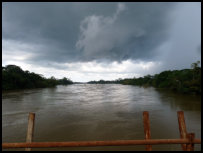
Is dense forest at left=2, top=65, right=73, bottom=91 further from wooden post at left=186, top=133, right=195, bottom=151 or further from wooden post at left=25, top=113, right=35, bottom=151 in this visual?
wooden post at left=186, top=133, right=195, bottom=151

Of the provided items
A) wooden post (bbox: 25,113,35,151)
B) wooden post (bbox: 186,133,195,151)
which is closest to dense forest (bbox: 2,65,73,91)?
wooden post (bbox: 25,113,35,151)

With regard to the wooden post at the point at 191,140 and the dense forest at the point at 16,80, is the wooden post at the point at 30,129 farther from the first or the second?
the dense forest at the point at 16,80

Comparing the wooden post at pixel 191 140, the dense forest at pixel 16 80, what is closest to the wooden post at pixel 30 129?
the wooden post at pixel 191 140

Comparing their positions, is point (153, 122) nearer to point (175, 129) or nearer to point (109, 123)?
point (175, 129)

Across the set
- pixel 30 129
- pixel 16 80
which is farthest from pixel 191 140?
pixel 16 80

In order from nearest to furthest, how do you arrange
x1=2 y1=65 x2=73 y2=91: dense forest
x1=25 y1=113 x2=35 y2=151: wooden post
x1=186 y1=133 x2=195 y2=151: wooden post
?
x1=186 y1=133 x2=195 y2=151: wooden post < x1=25 y1=113 x2=35 y2=151: wooden post < x1=2 y1=65 x2=73 y2=91: dense forest

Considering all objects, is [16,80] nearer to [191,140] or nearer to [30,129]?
[30,129]

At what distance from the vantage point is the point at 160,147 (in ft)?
21.1

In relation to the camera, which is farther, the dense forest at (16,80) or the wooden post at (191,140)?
the dense forest at (16,80)

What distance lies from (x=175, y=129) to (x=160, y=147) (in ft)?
11.9

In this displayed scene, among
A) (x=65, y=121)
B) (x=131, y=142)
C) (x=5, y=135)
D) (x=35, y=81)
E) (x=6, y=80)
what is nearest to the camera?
(x=131, y=142)

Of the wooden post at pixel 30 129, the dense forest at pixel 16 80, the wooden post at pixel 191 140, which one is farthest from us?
the dense forest at pixel 16 80

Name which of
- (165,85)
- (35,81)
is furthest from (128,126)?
(35,81)

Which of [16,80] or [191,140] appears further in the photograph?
[16,80]
